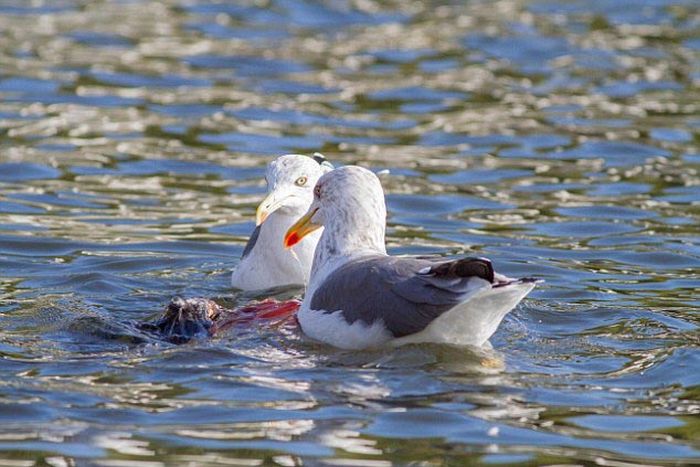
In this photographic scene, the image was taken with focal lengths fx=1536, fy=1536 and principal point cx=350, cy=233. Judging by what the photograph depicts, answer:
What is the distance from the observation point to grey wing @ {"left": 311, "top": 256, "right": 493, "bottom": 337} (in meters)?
7.96

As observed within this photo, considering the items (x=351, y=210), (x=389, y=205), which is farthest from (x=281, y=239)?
(x=389, y=205)

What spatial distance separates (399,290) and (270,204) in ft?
7.87

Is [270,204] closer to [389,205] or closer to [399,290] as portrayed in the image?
[399,290]

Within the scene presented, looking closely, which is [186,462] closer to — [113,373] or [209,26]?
[113,373]

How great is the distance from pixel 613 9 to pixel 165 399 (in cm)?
1565

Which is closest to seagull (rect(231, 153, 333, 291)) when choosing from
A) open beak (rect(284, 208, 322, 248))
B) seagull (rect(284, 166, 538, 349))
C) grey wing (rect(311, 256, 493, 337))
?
open beak (rect(284, 208, 322, 248))

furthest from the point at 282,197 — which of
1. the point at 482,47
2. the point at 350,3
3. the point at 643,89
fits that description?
the point at 350,3

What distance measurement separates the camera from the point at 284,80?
18.4m

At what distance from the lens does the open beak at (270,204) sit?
10.2 m

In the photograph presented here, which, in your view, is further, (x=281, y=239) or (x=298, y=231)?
(x=281, y=239)

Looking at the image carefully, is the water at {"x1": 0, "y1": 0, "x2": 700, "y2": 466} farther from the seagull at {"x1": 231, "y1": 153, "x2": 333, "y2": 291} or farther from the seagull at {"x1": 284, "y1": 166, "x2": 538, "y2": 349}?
the seagull at {"x1": 231, "y1": 153, "x2": 333, "y2": 291}

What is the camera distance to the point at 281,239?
1074cm

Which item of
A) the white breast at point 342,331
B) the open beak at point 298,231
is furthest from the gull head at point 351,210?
the white breast at point 342,331

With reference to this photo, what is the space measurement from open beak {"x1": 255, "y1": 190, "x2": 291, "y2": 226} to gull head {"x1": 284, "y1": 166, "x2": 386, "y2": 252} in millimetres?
738
